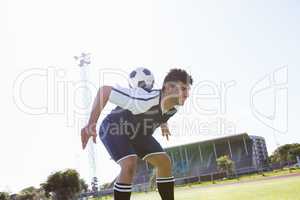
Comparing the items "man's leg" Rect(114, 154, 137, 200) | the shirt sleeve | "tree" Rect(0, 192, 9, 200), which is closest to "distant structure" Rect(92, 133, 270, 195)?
"tree" Rect(0, 192, 9, 200)

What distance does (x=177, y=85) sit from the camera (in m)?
4.81

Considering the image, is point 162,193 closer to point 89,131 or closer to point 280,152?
point 89,131

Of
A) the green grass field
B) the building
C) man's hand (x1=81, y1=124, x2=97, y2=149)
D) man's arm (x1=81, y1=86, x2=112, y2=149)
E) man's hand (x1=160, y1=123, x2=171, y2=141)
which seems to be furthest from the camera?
the building

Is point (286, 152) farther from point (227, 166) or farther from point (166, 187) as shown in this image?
point (166, 187)

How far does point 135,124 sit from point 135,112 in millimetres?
243

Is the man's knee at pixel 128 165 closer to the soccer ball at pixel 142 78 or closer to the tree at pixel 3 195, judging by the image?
the soccer ball at pixel 142 78

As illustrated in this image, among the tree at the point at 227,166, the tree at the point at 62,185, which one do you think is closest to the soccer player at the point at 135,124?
the tree at the point at 62,185

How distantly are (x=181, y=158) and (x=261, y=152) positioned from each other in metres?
45.4

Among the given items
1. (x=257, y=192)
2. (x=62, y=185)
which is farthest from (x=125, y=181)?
(x=62, y=185)

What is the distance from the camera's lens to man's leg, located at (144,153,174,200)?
5027mm

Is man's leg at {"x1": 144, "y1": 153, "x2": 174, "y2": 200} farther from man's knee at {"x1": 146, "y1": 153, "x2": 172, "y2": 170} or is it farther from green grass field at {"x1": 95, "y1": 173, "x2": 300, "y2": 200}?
green grass field at {"x1": 95, "y1": 173, "x2": 300, "y2": 200}

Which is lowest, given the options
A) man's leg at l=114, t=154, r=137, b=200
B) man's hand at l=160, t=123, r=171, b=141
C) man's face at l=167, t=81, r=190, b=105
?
man's leg at l=114, t=154, r=137, b=200

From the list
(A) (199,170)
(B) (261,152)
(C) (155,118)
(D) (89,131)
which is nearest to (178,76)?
(C) (155,118)

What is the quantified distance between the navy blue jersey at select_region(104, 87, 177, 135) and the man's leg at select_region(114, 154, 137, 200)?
554 millimetres
